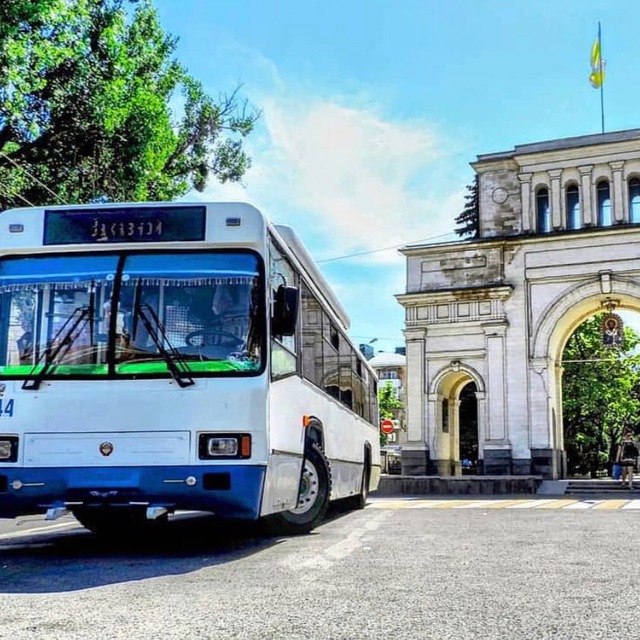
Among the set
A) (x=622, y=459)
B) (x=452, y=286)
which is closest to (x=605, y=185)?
(x=452, y=286)

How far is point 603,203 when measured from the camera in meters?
31.3

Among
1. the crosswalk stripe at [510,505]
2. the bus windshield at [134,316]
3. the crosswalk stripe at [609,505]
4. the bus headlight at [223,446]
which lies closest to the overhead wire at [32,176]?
the crosswalk stripe at [510,505]

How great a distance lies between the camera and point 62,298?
7746 mm

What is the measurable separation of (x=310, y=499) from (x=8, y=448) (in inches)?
137

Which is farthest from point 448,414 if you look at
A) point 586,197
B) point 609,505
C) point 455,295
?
point 609,505

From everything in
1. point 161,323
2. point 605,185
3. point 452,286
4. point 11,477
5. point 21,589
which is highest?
point 605,185

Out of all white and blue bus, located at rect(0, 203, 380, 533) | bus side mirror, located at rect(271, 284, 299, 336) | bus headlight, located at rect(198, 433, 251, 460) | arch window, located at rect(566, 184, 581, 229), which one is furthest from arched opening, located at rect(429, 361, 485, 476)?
bus headlight, located at rect(198, 433, 251, 460)

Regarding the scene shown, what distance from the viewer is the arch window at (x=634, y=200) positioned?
3063 cm

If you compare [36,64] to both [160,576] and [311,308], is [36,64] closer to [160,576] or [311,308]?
[311,308]

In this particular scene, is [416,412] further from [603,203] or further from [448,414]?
[603,203]

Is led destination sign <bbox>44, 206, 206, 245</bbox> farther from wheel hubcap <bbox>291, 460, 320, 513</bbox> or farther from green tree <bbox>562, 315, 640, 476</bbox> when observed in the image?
green tree <bbox>562, 315, 640, 476</bbox>

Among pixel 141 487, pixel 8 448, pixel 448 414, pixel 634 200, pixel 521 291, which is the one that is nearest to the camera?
pixel 141 487

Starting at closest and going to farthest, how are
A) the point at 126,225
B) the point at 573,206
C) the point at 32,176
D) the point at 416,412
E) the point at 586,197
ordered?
1. the point at 126,225
2. the point at 32,176
3. the point at 586,197
4. the point at 573,206
5. the point at 416,412

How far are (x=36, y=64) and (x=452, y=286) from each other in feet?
61.9
